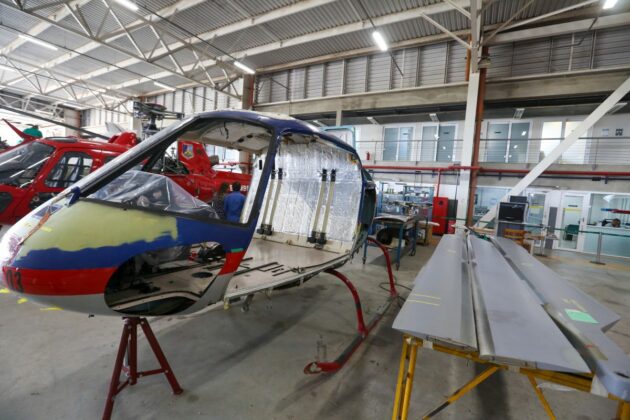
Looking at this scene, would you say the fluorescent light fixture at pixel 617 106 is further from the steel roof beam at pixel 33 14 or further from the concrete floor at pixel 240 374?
the steel roof beam at pixel 33 14

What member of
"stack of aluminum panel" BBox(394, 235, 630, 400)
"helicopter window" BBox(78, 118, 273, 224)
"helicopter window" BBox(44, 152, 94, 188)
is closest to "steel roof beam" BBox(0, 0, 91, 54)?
"helicopter window" BBox(78, 118, 273, 224)

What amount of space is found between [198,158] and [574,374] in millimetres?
7808

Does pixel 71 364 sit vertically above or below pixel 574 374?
below

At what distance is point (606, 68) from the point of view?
8.30 metres

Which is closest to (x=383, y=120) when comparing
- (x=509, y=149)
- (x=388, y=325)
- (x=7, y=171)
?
(x=509, y=149)

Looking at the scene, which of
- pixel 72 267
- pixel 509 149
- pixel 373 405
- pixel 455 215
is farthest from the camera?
pixel 509 149

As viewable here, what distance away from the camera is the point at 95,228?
1.50 m

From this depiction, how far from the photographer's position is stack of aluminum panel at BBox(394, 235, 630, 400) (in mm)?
1123

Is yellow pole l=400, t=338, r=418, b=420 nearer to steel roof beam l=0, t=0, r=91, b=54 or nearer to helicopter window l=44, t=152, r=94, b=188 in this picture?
helicopter window l=44, t=152, r=94, b=188

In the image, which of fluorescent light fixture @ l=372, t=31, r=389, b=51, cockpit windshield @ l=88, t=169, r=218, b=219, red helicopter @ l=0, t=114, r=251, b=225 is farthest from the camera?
fluorescent light fixture @ l=372, t=31, r=389, b=51

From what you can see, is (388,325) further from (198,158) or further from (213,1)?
(213,1)

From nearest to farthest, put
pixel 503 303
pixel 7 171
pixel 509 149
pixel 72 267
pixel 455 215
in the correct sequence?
pixel 72 267
pixel 503 303
pixel 7 171
pixel 455 215
pixel 509 149

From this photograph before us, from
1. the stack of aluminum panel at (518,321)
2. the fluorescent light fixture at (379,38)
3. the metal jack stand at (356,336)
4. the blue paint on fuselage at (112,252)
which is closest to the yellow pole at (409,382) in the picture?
the stack of aluminum panel at (518,321)

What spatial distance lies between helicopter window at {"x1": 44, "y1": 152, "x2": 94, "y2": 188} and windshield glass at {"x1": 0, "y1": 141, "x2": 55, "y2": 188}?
0.19 meters
